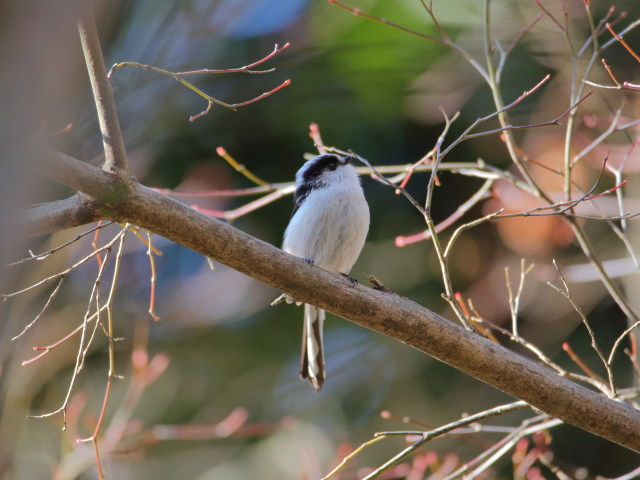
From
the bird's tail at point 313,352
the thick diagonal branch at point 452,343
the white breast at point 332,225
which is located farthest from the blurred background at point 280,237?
the thick diagonal branch at point 452,343

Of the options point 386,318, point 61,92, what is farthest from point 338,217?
point 61,92

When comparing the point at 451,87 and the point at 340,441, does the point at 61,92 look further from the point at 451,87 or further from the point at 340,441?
the point at 340,441

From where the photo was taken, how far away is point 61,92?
103cm

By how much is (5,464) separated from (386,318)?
3119 mm

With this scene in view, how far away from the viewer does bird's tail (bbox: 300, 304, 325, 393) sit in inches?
167

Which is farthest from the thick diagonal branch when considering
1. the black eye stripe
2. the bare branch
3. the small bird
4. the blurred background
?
the blurred background

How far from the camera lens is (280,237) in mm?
7719

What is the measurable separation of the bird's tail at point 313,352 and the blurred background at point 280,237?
1.00 m

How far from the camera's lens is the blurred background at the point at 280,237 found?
5949mm

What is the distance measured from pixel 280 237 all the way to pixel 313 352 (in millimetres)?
3417

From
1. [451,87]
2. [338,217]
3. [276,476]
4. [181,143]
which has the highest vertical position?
[451,87]

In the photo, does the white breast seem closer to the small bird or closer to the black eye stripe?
the small bird

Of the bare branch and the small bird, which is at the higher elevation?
the bare branch

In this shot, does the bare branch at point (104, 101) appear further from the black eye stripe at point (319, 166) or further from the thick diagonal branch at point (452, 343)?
the black eye stripe at point (319, 166)
